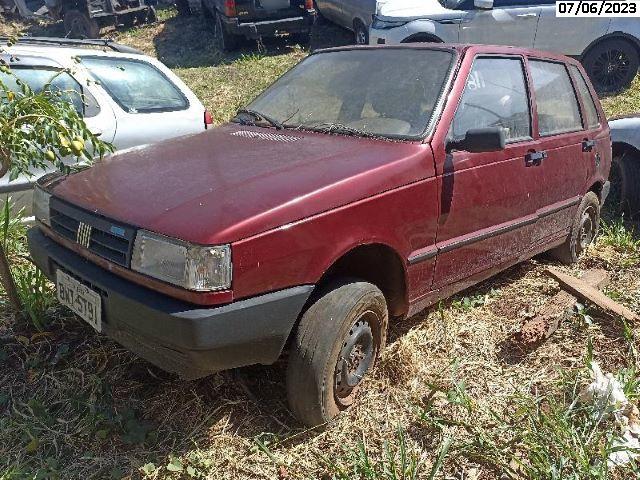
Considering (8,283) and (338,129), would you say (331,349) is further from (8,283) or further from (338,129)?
(8,283)

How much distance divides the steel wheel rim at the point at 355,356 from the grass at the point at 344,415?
0.14 m

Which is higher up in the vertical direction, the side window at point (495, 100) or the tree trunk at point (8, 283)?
the side window at point (495, 100)

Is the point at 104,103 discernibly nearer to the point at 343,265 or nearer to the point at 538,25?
the point at 343,265

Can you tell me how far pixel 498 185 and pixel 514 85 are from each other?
71cm

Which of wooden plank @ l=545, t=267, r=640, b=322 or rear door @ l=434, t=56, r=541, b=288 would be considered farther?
wooden plank @ l=545, t=267, r=640, b=322

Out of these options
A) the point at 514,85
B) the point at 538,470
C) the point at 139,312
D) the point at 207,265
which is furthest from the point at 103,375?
the point at 514,85

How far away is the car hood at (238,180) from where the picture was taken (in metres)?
1.95

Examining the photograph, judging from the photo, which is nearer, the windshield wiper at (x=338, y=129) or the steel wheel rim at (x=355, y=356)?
the steel wheel rim at (x=355, y=356)

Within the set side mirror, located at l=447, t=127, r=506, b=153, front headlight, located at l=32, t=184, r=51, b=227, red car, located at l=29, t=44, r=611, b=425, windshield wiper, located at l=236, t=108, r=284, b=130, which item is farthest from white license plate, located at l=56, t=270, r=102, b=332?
side mirror, located at l=447, t=127, r=506, b=153

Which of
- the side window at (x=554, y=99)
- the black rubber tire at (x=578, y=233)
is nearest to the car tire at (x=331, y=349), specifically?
the side window at (x=554, y=99)

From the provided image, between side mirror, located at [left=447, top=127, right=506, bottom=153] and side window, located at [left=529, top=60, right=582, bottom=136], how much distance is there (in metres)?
0.98

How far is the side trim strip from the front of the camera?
2.60 metres

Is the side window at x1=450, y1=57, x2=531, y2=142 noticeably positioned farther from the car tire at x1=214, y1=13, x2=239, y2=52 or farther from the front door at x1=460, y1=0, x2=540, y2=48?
the car tire at x1=214, y1=13, x2=239, y2=52

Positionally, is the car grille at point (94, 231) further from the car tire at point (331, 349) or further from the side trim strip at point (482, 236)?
the side trim strip at point (482, 236)
